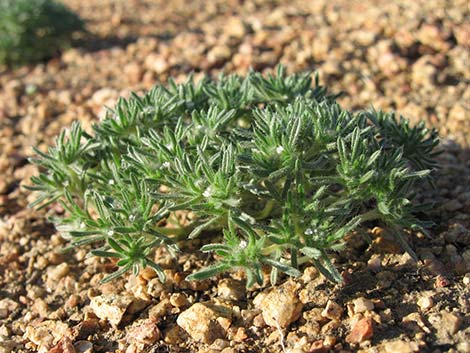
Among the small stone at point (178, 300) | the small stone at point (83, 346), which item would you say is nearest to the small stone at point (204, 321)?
the small stone at point (178, 300)

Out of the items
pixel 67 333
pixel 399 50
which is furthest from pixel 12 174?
pixel 399 50

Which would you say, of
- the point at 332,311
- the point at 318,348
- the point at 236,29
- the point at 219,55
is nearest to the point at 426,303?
the point at 332,311

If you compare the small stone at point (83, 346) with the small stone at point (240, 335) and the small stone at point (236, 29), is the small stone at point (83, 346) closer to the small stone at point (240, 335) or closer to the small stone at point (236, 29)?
the small stone at point (240, 335)

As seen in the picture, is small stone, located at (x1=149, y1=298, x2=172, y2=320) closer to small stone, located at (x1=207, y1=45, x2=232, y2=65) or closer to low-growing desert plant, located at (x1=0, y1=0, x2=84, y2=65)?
small stone, located at (x1=207, y1=45, x2=232, y2=65)

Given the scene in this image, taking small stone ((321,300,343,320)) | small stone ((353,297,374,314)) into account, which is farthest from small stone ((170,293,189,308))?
small stone ((353,297,374,314))

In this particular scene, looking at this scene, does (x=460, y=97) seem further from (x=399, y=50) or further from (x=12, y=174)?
(x=12, y=174)

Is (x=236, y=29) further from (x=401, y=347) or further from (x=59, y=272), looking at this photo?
(x=401, y=347)
